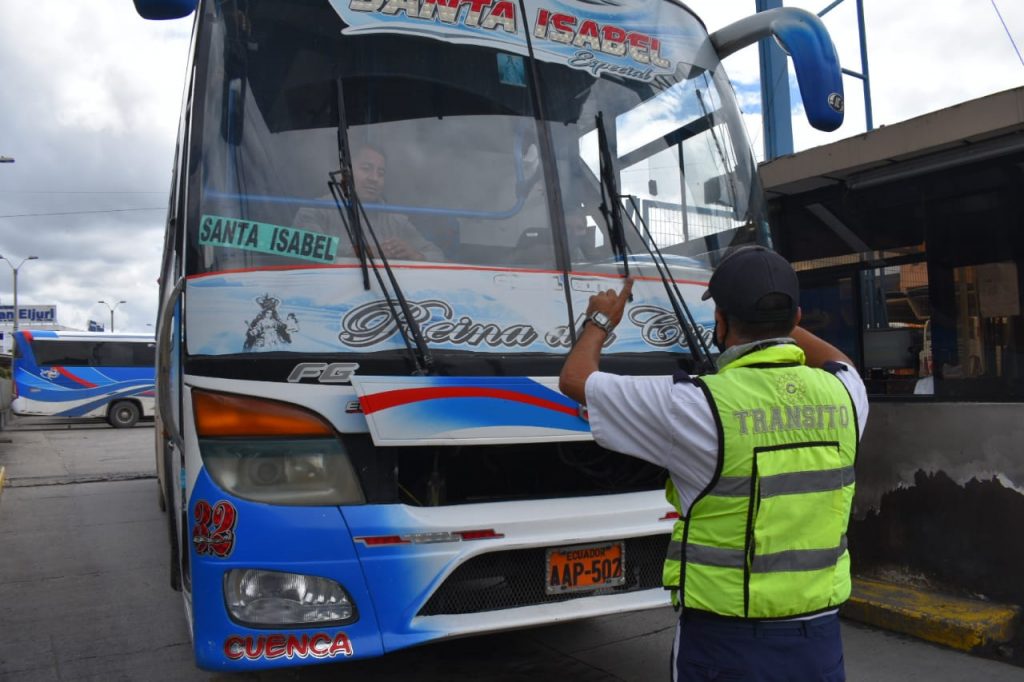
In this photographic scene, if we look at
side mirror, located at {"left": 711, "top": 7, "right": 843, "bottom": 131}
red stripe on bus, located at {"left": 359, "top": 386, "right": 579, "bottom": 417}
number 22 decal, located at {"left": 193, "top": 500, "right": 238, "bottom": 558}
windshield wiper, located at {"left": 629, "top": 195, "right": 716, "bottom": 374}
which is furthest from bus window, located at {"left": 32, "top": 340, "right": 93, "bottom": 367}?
side mirror, located at {"left": 711, "top": 7, "right": 843, "bottom": 131}

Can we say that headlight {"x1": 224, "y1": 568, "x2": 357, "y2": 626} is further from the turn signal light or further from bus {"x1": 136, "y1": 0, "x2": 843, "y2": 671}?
the turn signal light


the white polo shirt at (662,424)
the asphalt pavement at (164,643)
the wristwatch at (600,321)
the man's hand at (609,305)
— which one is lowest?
the asphalt pavement at (164,643)

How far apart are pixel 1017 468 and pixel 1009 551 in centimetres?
44

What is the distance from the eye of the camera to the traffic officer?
1780 millimetres

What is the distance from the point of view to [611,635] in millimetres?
4594

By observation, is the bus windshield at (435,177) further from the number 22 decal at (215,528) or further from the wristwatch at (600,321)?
the wristwatch at (600,321)

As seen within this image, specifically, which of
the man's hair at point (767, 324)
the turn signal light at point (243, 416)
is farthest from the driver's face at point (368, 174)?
the man's hair at point (767, 324)

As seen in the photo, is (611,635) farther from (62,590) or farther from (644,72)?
(62,590)

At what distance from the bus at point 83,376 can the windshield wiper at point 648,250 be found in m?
22.2

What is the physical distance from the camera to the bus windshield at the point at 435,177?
3018mm

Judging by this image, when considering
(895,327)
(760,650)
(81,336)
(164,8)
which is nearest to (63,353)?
(81,336)

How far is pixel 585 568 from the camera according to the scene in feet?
10.4

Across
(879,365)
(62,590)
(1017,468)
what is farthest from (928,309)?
(62,590)

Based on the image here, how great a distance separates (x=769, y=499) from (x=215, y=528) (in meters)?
1.82
